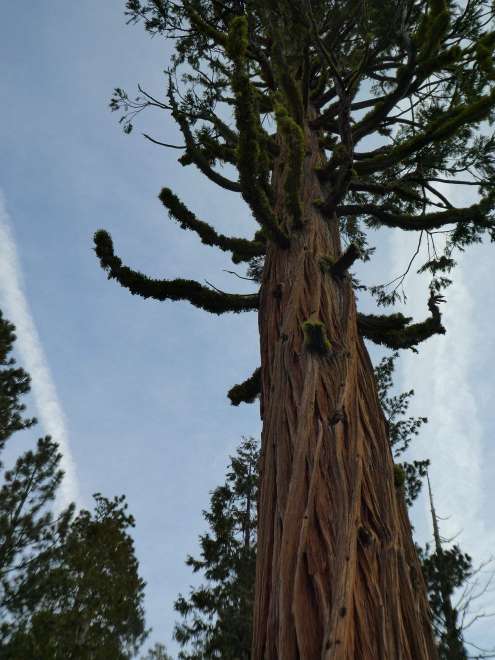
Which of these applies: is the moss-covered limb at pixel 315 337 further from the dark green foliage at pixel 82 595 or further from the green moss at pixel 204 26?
the dark green foliage at pixel 82 595

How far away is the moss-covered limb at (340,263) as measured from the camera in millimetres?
3206

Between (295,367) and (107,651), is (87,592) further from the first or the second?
(295,367)

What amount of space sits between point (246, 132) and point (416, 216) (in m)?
2.08

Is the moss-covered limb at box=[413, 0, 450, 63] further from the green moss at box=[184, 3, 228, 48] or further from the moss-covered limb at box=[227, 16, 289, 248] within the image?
the green moss at box=[184, 3, 228, 48]

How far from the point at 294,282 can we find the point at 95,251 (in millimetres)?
1810

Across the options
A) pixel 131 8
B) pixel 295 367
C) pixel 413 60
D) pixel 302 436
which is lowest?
pixel 302 436

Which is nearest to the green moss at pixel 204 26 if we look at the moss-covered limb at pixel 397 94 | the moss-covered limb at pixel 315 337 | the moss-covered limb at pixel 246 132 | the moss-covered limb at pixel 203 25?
the moss-covered limb at pixel 203 25

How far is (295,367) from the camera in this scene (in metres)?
2.79

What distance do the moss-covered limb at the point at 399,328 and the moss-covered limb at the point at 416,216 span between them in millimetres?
792

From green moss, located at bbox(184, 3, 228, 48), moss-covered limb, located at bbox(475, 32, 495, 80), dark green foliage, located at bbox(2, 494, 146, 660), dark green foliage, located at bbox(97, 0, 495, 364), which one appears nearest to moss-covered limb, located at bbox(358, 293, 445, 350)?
dark green foliage, located at bbox(97, 0, 495, 364)

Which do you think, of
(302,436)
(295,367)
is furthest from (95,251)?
(302,436)

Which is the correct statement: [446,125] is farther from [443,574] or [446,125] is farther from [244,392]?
[443,574]

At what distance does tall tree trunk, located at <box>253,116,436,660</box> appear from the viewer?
1.84 metres

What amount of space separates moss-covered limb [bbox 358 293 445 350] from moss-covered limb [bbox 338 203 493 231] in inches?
31.2
